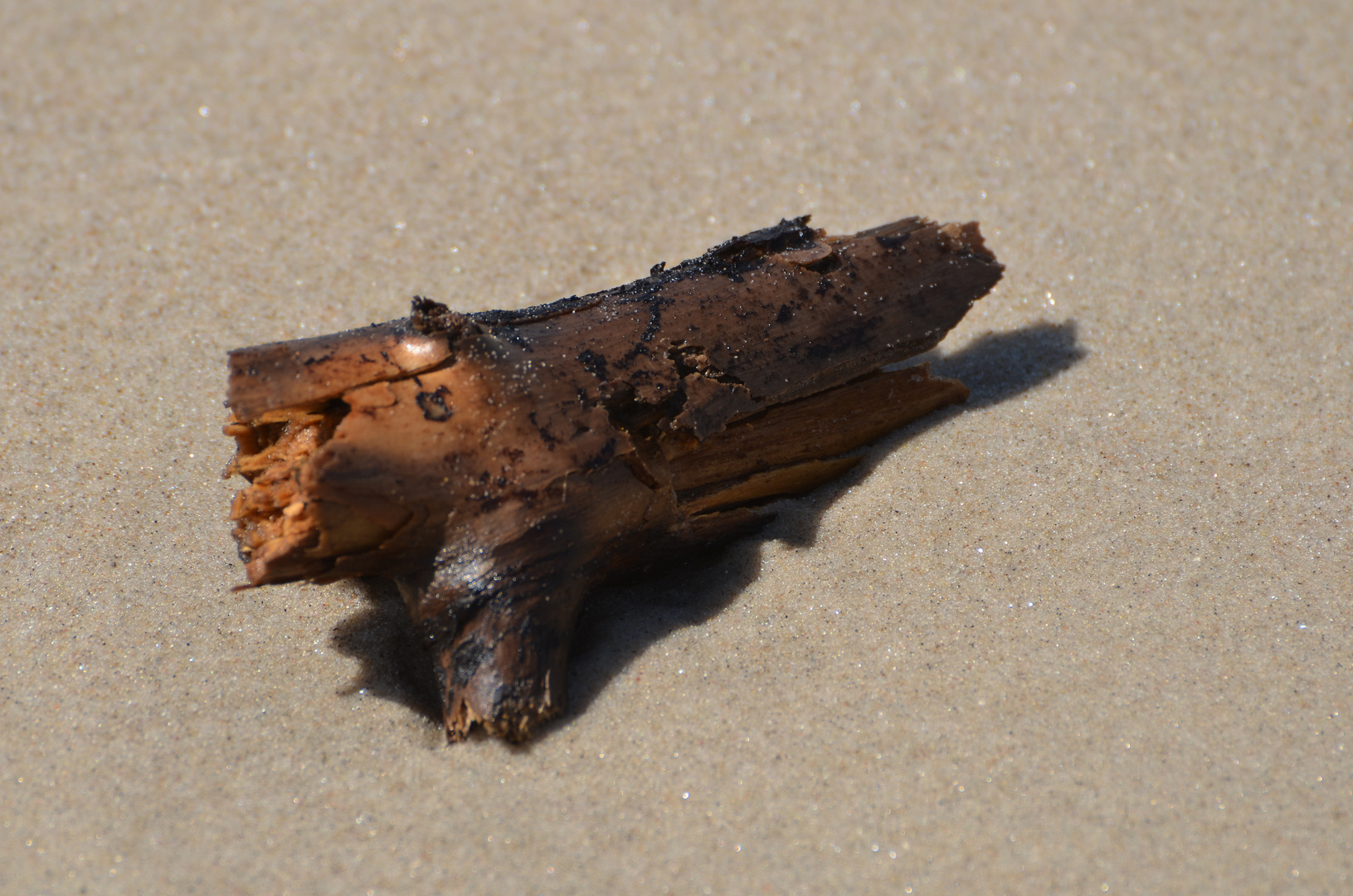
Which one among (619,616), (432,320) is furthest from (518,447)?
(619,616)

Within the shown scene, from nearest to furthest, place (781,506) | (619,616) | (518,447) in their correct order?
(518,447)
(619,616)
(781,506)

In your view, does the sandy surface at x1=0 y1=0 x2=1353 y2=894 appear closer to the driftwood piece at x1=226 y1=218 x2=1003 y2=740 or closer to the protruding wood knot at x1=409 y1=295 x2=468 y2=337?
the driftwood piece at x1=226 y1=218 x2=1003 y2=740

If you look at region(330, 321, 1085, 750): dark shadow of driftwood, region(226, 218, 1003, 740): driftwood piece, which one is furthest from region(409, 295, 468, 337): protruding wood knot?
region(330, 321, 1085, 750): dark shadow of driftwood

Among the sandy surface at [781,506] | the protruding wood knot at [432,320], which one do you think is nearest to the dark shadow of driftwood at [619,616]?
the sandy surface at [781,506]

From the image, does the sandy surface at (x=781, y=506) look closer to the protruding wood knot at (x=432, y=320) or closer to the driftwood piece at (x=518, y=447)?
the driftwood piece at (x=518, y=447)

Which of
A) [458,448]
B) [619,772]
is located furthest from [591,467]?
[619,772]

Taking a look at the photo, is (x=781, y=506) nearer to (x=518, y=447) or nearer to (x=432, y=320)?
(x=518, y=447)
